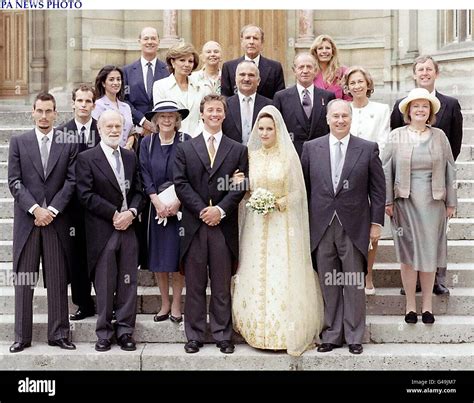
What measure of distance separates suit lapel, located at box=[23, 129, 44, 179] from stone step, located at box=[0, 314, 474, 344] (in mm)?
1354

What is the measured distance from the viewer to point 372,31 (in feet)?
39.1

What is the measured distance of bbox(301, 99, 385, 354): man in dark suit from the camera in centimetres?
619

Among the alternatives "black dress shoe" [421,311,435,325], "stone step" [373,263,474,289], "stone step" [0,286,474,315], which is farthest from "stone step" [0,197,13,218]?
"black dress shoe" [421,311,435,325]

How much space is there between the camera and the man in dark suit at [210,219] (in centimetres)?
622

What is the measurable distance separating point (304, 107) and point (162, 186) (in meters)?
1.48

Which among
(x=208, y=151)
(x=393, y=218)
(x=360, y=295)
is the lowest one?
(x=360, y=295)

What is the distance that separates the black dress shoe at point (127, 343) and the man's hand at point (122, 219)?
0.90 meters

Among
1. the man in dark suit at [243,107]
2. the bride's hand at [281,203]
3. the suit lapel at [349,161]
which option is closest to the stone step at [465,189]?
the suit lapel at [349,161]

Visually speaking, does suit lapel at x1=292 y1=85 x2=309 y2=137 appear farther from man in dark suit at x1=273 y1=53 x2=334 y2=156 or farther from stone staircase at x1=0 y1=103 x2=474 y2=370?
stone staircase at x1=0 y1=103 x2=474 y2=370

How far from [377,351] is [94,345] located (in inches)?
93.0

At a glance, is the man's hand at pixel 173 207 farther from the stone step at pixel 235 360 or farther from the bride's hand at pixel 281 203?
the stone step at pixel 235 360

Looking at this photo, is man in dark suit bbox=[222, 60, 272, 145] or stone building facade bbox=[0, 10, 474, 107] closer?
man in dark suit bbox=[222, 60, 272, 145]
